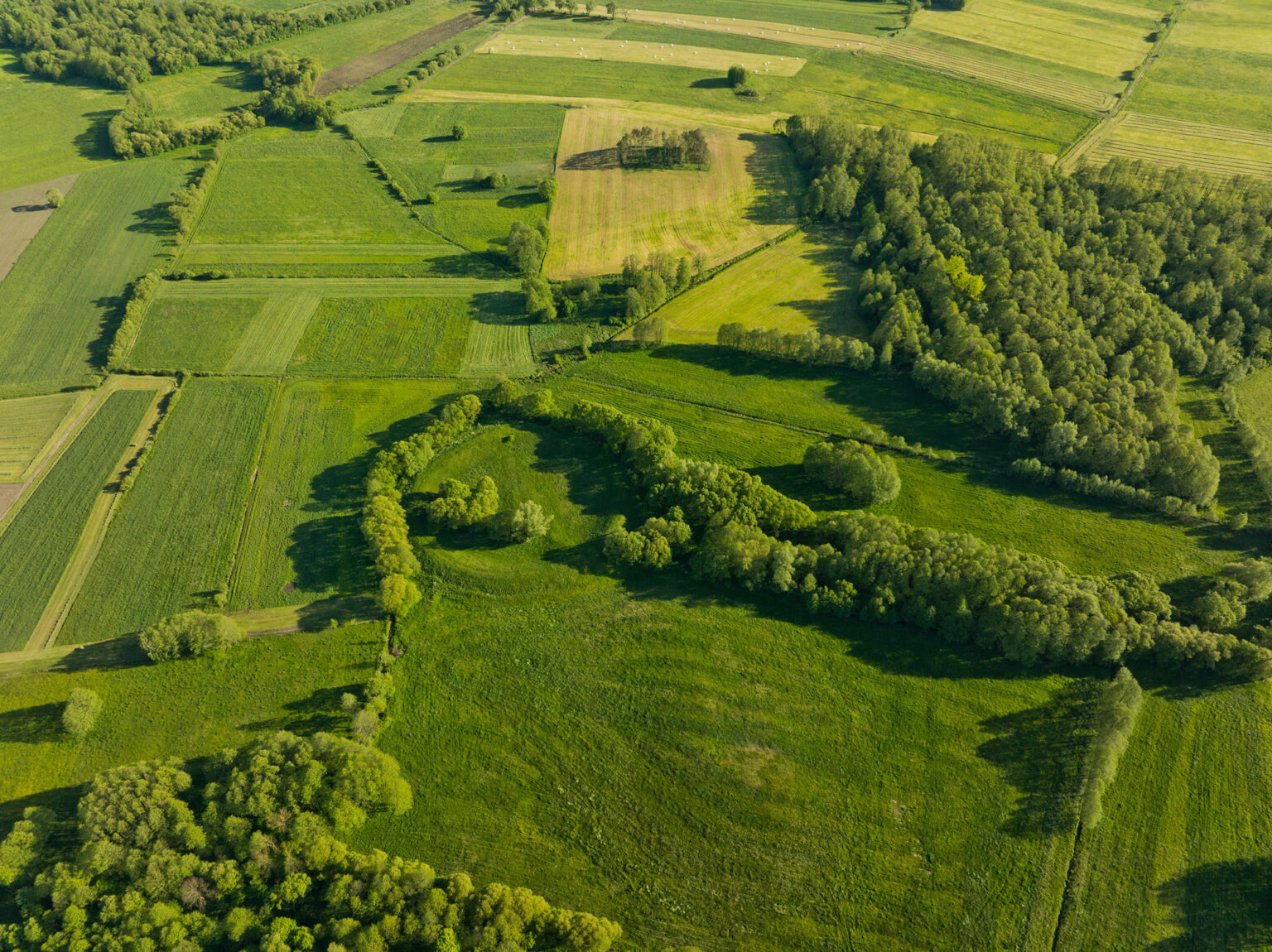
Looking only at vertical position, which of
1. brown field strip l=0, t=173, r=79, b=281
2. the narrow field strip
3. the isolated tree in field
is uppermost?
brown field strip l=0, t=173, r=79, b=281

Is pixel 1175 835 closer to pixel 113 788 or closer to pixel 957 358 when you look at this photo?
pixel 957 358

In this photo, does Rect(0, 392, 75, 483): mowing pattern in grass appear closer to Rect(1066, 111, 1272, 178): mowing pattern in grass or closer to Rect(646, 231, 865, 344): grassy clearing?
Rect(646, 231, 865, 344): grassy clearing

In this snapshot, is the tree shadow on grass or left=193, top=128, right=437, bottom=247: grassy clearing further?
left=193, top=128, right=437, bottom=247: grassy clearing

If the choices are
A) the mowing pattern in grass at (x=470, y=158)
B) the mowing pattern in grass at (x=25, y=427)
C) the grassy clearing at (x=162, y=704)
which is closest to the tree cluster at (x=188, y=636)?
the grassy clearing at (x=162, y=704)

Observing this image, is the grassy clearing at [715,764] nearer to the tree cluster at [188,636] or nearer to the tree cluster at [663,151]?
the tree cluster at [188,636]

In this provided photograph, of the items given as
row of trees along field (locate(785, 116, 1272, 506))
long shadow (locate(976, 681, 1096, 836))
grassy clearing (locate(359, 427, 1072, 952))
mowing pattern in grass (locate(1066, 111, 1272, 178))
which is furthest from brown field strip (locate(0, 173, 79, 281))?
mowing pattern in grass (locate(1066, 111, 1272, 178))

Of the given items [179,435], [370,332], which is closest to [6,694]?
[179,435]

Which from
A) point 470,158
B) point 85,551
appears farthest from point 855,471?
point 470,158
